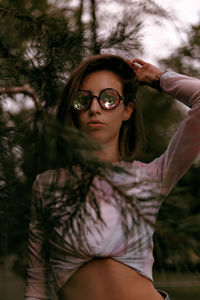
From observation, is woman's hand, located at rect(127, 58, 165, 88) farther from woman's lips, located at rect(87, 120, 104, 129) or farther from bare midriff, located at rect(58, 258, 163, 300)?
bare midriff, located at rect(58, 258, 163, 300)

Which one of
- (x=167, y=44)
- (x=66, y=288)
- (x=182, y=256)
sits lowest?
(x=66, y=288)

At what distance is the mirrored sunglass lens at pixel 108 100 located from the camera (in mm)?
771

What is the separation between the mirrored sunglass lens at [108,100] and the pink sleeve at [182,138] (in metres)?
0.10

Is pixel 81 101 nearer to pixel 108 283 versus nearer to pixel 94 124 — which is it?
pixel 94 124

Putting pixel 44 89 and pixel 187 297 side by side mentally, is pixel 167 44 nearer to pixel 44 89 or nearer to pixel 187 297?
pixel 44 89

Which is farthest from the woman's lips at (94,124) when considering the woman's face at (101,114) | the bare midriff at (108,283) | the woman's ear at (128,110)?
the bare midriff at (108,283)

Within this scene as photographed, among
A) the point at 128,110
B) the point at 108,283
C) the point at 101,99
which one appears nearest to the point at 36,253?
the point at 108,283

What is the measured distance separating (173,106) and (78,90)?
0.37m

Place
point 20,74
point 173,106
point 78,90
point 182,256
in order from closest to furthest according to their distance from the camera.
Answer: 1. point 182,256
2. point 20,74
3. point 78,90
4. point 173,106

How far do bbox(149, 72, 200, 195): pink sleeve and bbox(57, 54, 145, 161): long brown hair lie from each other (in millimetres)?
96

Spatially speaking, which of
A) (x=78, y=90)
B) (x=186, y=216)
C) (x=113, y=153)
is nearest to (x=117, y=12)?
(x=78, y=90)

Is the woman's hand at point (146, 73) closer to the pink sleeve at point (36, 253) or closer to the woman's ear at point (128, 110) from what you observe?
the woman's ear at point (128, 110)

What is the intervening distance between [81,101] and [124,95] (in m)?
0.12

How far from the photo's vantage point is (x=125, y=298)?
0.71 meters
